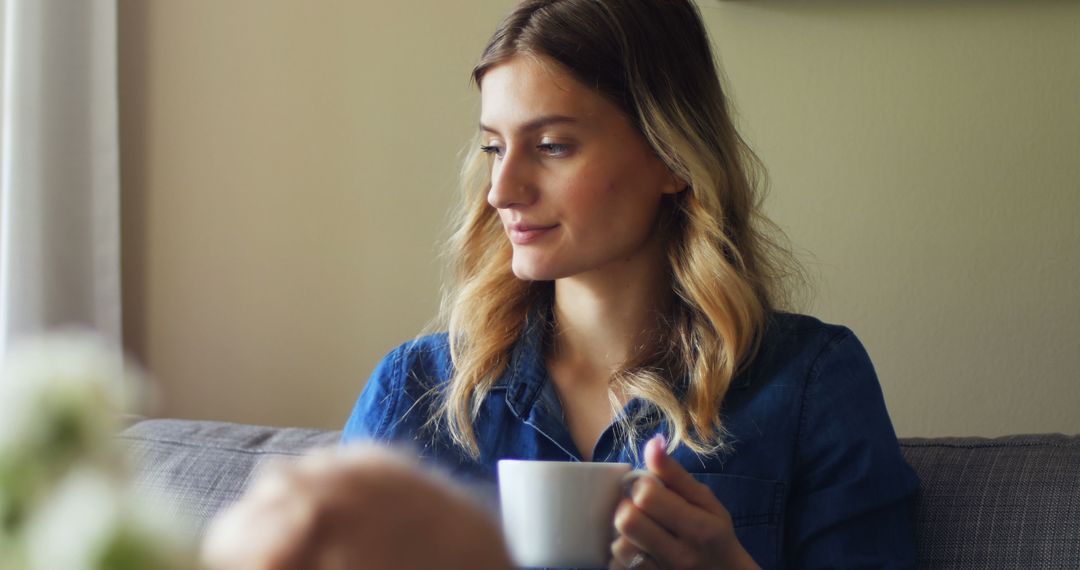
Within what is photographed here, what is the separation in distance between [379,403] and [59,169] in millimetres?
788

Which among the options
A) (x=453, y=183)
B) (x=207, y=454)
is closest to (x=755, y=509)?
(x=207, y=454)

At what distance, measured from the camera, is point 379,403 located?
1420 millimetres

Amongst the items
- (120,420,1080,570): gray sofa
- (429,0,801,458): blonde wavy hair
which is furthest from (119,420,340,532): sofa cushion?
(429,0,801,458): blonde wavy hair

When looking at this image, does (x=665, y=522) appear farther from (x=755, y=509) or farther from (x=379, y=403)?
(x=379, y=403)

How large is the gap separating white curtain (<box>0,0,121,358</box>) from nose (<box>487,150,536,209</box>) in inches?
34.6

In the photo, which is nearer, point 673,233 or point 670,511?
point 670,511

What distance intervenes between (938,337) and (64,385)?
166 centimetres

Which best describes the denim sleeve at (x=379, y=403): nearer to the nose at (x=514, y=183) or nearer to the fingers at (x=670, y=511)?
the nose at (x=514, y=183)

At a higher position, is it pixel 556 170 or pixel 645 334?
pixel 556 170

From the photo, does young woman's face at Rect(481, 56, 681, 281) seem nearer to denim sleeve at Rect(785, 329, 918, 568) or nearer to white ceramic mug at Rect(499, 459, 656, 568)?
denim sleeve at Rect(785, 329, 918, 568)

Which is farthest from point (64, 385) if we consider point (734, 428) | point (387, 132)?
point (387, 132)

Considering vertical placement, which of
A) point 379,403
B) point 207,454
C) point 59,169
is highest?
point 59,169

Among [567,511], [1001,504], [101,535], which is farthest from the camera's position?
[1001,504]

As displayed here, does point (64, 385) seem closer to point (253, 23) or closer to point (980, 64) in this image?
point (980, 64)
